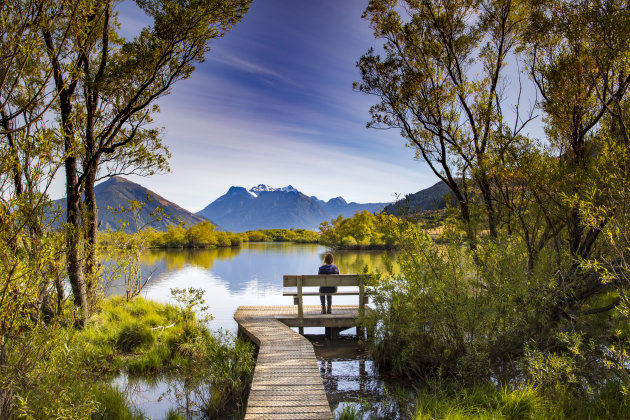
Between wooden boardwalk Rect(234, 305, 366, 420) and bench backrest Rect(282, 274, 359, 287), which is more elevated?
bench backrest Rect(282, 274, 359, 287)

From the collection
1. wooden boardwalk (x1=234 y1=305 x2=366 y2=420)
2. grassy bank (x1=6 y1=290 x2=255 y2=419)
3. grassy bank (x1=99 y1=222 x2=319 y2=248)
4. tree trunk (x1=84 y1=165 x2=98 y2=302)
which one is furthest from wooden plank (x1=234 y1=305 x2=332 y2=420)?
grassy bank (x1=99 y1=222 x2=319 y2=248)

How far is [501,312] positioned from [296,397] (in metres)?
3.52

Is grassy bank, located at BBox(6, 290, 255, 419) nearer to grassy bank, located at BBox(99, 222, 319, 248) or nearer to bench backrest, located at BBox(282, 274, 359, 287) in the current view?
grassy bank, located at BBox(99, 222, 319, 248)

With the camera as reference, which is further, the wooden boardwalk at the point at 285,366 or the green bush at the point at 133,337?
the green bush at the point at 133,337

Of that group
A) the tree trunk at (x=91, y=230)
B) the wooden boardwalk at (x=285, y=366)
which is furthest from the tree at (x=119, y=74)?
the wooden boardwalk at (x=285, y=366)

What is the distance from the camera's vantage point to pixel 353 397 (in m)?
7.38

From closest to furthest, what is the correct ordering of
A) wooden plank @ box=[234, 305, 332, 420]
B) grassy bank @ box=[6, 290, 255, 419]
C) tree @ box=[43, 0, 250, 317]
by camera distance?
grassy bank @ box=[6, 290, 255, 419] < wooden plank @ box=[234, 305, 332, 420] < tree @ box=[43, 0, 250, 317]

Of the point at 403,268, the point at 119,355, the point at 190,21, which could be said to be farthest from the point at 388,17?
the point at 119,355

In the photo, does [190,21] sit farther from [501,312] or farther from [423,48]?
[501,312]

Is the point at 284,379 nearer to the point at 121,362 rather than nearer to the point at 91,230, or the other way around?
the point at 121,362

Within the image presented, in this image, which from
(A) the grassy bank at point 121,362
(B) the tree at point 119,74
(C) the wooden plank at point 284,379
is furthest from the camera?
(B) the tree at point 119,74

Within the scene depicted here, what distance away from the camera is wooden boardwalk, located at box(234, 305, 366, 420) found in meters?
5.62

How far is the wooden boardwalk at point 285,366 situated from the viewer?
5.62 meters

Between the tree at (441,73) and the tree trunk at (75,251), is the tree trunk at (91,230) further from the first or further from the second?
the tree at (441,73)
